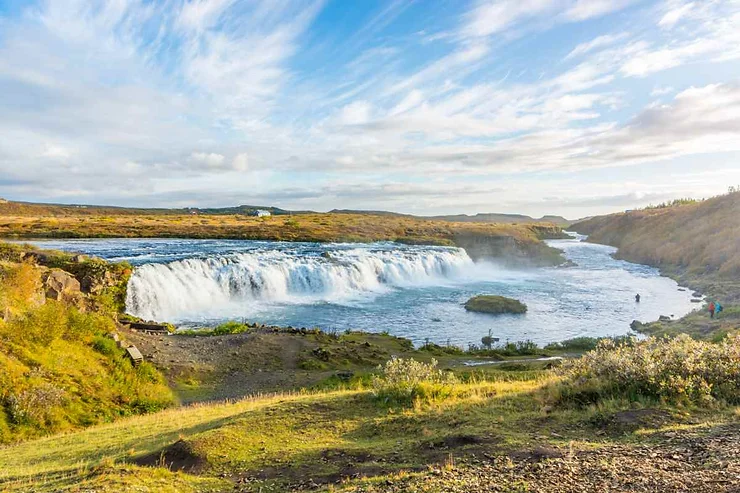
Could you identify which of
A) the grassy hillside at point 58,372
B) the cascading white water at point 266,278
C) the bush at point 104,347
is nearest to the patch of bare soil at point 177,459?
the grassy hillside at point 58,372

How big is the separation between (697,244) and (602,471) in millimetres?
58712

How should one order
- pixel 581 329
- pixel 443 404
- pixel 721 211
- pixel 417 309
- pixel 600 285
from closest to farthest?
pixel 443 404, pixel 581 329, pixel 417 309, pixel 600 285, pixel 721 211

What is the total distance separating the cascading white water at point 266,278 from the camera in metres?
31.7

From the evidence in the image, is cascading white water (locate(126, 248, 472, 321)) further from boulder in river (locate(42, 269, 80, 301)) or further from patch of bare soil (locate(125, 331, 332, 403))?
patch of bare soil (locate(125, 331, 332, 403))

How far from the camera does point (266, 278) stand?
38031 millimetres

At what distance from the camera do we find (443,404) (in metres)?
9.66

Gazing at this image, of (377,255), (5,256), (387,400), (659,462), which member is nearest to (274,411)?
(387,400)

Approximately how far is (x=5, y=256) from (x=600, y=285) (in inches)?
1923

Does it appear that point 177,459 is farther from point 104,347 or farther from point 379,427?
point 104,347

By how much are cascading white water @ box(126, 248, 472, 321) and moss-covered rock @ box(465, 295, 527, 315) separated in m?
11.0

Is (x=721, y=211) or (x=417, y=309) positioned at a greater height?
(x=721, y=211)

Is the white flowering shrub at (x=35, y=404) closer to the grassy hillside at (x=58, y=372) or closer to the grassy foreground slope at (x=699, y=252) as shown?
the grassy hillside at (x=58, y=372)

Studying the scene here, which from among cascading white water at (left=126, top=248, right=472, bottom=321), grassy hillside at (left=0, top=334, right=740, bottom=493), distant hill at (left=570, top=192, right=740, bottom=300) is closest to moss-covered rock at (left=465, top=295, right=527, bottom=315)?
cascading white water at (left=126, top=248, right=472, bottom=321)

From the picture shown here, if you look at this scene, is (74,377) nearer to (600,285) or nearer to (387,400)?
(387,400)
